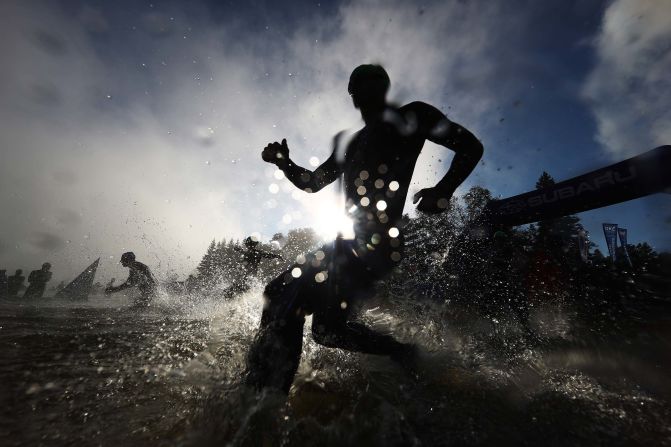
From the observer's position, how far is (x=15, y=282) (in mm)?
13164

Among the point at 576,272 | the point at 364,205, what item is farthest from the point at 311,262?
the point at 576,272

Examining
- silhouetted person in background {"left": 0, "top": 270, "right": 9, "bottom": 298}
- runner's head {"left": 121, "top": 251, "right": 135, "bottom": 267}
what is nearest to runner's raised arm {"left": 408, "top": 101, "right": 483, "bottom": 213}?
runner's head {"left": 121, "top": 251, "right": 135, "bottom": 267}

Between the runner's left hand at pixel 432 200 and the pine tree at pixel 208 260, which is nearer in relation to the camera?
the runner's left hand at pixel 432 200

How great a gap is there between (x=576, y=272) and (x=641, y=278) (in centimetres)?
114

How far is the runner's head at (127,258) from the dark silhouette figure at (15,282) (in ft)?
28.1

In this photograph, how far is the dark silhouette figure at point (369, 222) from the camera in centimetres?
182

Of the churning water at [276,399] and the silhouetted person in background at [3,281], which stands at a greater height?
the silhouetted person in background at [3,281]

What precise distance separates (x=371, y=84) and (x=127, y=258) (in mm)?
10171

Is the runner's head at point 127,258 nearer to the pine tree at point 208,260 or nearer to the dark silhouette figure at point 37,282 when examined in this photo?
the dark silhouette figure at point 37,282

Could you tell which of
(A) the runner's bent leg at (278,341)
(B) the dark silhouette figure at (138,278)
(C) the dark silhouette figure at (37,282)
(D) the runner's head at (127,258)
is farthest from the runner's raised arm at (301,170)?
(C) the dark silhouette figure at (37,282)

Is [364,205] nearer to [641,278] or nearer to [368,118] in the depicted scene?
[368,118]

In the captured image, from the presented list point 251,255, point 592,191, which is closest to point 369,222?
point 592,191

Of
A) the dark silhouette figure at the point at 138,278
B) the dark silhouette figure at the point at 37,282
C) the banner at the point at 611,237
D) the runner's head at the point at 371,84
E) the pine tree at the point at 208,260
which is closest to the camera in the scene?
the runner's head at the point at 371,84

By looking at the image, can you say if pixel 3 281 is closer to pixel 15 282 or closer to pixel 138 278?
pixel 15 282
